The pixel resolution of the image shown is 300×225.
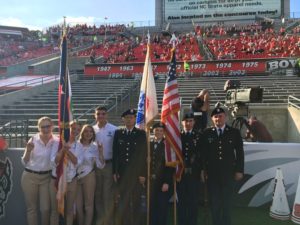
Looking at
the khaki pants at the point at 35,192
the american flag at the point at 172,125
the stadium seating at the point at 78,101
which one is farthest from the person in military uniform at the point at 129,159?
the stadium seating at the point at 78,101

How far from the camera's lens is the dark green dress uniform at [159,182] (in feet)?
17.1

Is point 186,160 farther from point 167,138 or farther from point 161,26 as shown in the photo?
point 161,26

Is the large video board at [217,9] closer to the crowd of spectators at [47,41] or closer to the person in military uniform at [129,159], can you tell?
the crowd of spectators at [47,41]

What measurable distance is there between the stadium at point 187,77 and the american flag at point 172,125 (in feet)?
0.80

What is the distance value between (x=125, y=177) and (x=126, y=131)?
24.4 inches

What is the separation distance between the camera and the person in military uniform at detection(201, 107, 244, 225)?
513cm

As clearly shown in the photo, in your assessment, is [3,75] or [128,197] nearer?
[128,197]

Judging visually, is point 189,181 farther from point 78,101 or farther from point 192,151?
point 78,101

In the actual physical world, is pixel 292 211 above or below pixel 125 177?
below

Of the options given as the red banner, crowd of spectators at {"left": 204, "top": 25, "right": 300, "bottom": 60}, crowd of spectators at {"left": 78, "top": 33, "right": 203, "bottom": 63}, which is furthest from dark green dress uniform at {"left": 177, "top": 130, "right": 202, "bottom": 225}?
crowd of spectators at {"left": 78, "top": 33, "right": 203, "bottom": 63}

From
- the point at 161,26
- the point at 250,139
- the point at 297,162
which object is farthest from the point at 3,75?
the point at 297,162

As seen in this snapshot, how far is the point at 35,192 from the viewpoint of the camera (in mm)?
5023

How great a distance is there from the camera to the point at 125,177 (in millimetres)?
5250

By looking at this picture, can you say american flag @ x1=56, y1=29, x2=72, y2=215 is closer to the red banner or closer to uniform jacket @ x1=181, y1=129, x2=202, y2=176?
uniform jacket @ x1=181, y1=129, x2=202, y2=176
